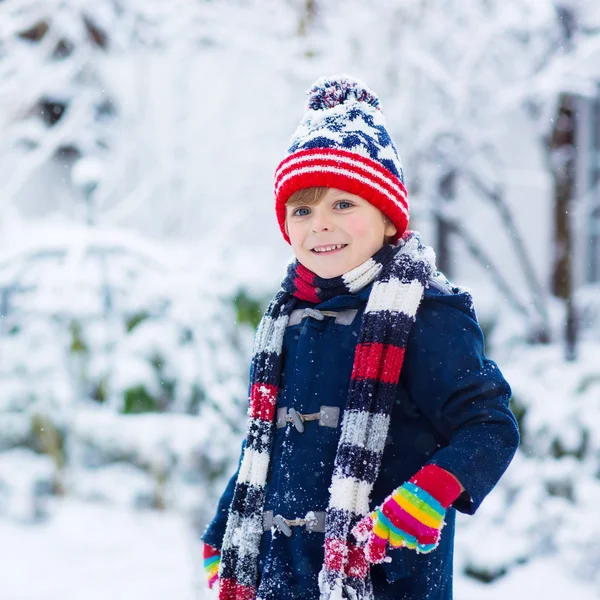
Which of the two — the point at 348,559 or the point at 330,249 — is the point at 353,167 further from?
the point at 348,559

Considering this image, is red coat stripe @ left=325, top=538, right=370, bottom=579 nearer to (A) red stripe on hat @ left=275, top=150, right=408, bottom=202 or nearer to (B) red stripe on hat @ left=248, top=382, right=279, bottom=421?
(B) red stripe on hat @ left=248, top=382, right=279, bottom=421

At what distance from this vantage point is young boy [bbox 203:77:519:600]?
1396 mm

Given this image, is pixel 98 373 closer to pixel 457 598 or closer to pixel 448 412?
pixel 457 598

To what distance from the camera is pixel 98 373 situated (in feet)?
15.2

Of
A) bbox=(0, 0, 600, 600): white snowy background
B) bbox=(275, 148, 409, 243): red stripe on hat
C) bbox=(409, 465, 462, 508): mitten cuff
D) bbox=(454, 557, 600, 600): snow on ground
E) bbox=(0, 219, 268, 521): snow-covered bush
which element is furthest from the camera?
bbox=(0, 219, 268, 521): snow-covered bush

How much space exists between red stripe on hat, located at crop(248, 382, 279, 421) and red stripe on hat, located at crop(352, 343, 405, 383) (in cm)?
25

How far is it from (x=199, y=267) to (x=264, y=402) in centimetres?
268

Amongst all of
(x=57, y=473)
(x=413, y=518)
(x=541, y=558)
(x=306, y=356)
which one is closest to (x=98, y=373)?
(x=57, y=473)

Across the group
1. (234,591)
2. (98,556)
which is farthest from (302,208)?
(98,556)

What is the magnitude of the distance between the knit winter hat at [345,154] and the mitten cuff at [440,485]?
23.0 inches

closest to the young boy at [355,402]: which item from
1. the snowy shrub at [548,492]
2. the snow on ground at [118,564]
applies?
the snow on ground at [118,564]

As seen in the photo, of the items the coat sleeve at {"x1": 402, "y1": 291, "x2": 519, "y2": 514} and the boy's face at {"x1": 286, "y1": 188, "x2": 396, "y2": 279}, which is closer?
the coat sleeve at {"x1": 402, "y1": 291, "x2": 519, "y2": 514}

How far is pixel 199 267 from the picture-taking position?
14.1 feet

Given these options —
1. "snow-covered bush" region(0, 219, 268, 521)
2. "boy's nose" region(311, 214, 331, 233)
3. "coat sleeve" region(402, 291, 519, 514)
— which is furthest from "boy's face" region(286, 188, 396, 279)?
"snow-covered bush" region(0, 219, 268, 521)
